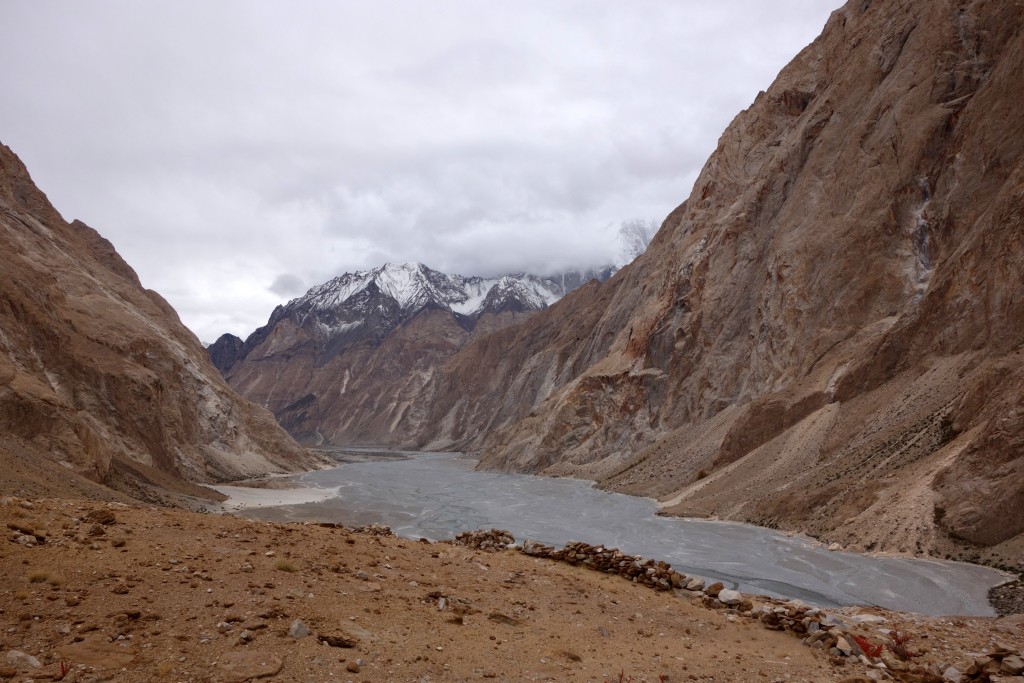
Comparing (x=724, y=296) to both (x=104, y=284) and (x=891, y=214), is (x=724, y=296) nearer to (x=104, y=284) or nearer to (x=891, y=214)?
(x=891, y=214)

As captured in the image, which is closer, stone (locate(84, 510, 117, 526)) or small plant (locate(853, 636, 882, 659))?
small plant (locate(853, 636, 882, 659))

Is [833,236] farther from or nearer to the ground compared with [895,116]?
nearer to the ground

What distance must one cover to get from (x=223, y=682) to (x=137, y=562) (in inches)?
137

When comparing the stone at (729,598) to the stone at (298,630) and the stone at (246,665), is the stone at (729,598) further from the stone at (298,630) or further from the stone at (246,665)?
the stone at (246,665)

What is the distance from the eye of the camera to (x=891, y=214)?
4269cm

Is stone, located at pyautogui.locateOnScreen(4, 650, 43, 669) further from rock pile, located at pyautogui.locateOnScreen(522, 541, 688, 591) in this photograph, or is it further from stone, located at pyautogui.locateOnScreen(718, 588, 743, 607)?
stone, located at pyautogui.locateOnScreen(718, 588, 743, 607)

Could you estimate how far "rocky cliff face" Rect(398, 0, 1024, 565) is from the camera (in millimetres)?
23938

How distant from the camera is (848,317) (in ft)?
139

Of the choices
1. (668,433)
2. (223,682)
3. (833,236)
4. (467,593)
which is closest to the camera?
(223,682)

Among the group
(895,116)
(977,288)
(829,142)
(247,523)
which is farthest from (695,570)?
(829,142)

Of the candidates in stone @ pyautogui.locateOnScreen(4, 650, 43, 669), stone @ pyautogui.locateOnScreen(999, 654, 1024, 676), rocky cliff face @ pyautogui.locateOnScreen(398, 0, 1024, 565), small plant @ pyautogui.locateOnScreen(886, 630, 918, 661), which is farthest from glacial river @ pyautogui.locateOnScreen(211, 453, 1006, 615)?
stone @ pyautogui.locateOnScreen(4, 650, 43, 669)

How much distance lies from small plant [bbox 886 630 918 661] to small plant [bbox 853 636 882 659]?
0.21 metres

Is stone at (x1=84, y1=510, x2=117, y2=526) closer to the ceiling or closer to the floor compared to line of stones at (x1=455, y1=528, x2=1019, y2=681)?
closer to the ceiling

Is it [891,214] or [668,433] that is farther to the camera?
[668,433]
